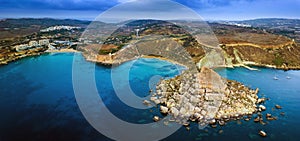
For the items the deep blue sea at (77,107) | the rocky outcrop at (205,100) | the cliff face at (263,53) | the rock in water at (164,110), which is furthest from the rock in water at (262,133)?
the cliff face at (263,53)

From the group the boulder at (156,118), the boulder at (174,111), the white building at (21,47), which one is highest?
the white building at (21,47)

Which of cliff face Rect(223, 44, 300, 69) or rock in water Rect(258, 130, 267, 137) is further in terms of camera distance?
cliff face Rect(223, 44, 300, 69)

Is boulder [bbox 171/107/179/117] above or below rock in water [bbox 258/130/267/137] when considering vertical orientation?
above

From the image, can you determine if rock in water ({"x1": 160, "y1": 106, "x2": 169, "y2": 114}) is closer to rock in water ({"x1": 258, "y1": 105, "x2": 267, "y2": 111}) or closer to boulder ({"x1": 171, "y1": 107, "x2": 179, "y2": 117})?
boulder ({"x1": 171, "y1": 107, "x2": 179, "y2": 117})

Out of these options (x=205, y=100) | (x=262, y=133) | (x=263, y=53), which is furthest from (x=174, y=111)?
(x=263, y=53)

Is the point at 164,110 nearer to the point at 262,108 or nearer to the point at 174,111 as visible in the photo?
the point at 174,111

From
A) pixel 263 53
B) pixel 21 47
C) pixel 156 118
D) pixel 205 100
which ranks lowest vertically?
pixel 156 118

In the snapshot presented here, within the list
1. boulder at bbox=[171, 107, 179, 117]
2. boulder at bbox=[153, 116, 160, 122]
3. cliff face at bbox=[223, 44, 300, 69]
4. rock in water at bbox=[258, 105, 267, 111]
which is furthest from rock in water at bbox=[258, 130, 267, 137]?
cliff face at bbox=[223, 44, 300, 69]

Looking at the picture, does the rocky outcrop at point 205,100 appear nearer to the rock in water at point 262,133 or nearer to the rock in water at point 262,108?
the rock in water at point 262,108

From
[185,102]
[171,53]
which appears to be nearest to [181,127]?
[185,102]

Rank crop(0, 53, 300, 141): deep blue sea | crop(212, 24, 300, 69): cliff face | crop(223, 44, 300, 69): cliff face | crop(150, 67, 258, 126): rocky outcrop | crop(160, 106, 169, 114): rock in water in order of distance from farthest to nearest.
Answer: crop(212, 24, 300, 69): cliff face → crop(223, 44, 300, 69): cliff face → crop(160, 106, 169, 114): rock in water → crop(150, 67, 258, 126): rocky outcrop → crop(0, 53, 300, 141): deep blue sea
